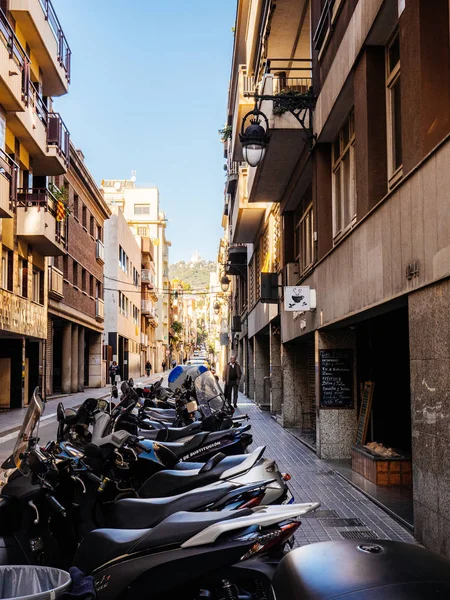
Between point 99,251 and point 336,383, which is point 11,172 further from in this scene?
point 99,251

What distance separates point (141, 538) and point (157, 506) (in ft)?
1.95

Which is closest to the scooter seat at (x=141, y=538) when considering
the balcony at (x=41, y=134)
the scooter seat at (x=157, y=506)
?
the scooter seat at (x=157, y=506)

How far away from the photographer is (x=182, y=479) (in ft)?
17.7

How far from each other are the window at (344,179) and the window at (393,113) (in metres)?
1.97

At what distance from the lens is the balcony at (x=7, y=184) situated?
785 inches

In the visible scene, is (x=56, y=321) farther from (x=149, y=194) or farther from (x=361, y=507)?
(x=149, y=194)

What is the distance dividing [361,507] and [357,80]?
5.33 metres

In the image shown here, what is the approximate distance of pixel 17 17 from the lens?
23.0 metres

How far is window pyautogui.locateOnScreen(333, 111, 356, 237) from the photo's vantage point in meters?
11.0

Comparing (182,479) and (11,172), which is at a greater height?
(11,172)

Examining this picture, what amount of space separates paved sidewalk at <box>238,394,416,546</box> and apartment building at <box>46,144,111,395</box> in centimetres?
1873

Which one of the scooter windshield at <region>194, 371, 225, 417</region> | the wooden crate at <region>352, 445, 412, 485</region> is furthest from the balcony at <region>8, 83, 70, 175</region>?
the wooden crate at <region>352, 445, 412, 485</region>

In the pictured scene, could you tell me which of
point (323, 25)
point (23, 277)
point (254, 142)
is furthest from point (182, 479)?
point (23, 277)

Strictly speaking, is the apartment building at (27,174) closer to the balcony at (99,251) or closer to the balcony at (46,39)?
the balcony at (46,39)
